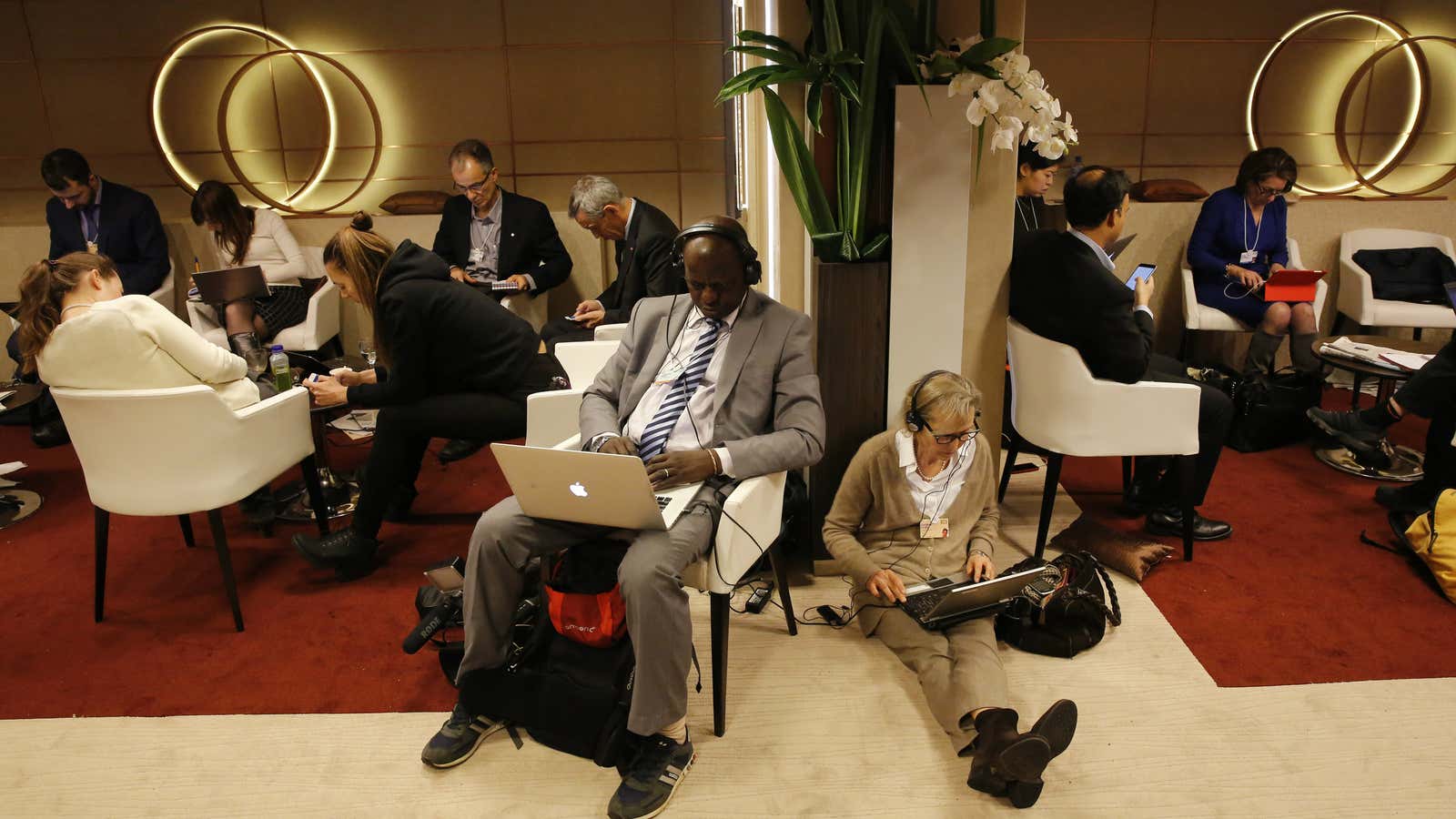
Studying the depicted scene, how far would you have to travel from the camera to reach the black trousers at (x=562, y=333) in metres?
4.41

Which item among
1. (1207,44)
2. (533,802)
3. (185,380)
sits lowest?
(533,802)

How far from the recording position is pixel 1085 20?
6211 millimetres

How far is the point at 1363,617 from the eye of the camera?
2.79 meters

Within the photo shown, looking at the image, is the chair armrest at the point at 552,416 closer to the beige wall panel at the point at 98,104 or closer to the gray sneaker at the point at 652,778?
the gray sneaker at the point at 652,778

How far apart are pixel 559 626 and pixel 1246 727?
5.87ft

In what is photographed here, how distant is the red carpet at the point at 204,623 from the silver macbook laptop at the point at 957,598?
1.34 meters

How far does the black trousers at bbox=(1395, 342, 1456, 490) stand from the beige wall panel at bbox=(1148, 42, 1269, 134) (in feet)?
12.1

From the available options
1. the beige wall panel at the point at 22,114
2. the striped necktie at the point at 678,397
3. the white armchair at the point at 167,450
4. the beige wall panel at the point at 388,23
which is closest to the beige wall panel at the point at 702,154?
the beige wall panel at the point at 388,23

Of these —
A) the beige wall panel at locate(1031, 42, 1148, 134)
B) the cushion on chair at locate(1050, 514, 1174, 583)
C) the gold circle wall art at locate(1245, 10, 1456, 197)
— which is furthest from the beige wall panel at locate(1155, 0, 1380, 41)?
the cushion on chair at locate(1050, 514, 1174, 583)

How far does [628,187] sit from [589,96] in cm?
69

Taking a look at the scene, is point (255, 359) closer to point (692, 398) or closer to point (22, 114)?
point (692, 398)

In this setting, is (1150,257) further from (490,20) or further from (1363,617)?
(490,20)

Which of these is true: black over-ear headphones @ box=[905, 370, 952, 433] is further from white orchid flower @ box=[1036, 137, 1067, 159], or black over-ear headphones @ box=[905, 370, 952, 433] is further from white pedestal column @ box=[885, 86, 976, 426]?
white orchid flower @ box=[1036, 137, 1067, 159]

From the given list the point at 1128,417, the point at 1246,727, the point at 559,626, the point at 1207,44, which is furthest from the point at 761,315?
the point at 1207,44
